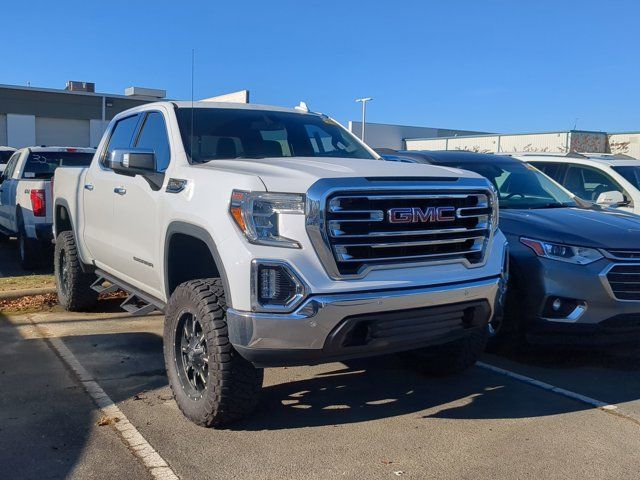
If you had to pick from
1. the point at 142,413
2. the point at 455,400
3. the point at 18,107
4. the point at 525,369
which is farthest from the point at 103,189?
the point at 18,107

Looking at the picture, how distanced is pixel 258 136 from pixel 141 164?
1007 mm

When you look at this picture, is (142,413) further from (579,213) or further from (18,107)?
(18,107)

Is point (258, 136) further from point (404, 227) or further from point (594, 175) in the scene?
point (594, 175)

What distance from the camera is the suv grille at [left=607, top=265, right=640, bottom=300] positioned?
5.34 metres

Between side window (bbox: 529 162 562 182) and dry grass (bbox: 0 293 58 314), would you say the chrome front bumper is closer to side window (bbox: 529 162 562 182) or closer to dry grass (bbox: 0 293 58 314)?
dry grass (bbox: 0 293 58 314)

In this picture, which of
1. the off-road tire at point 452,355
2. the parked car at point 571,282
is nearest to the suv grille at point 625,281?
the parked car at point 571,282

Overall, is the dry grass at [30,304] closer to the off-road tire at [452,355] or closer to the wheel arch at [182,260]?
the wheel arch at [182,260]

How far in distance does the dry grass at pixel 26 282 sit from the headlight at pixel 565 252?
227 inches

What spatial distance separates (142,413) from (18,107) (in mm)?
33783

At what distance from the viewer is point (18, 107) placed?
3406 cm

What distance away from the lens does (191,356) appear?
4285 millimetres

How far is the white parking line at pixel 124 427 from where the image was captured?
363 centimetres

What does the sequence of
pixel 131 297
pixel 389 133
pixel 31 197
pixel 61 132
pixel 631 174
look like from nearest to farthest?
1. pixel 131 297
2. pixel 631 174
3. pixel 31 197
4. pixel 61 132
5. pixel 389 133

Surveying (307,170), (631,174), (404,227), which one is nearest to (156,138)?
(307,170)
